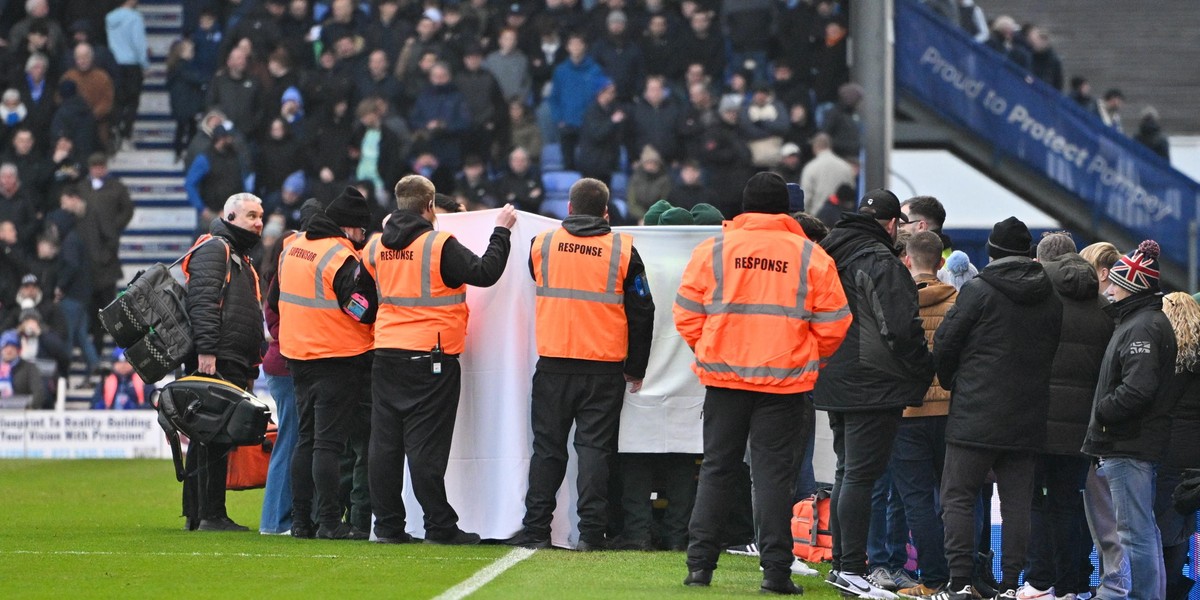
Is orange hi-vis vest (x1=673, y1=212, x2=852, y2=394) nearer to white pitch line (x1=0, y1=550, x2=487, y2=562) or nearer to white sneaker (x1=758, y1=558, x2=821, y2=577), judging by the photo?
white sneaker (x1=758, y1=558, x2=821, y2=577)

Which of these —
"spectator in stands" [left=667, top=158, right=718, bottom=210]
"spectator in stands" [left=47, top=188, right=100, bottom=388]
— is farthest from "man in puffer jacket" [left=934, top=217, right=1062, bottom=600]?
"spectator in stands" [left=47, top=188, right=100, bottom=388]

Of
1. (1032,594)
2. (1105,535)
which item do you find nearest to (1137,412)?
(1105,535)

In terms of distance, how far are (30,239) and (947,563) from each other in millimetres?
15461

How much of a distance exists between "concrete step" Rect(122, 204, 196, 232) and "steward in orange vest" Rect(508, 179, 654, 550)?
13877 millimetres

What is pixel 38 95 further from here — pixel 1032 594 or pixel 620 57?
pixel 1032 594

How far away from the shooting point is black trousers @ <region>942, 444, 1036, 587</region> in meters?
8.15

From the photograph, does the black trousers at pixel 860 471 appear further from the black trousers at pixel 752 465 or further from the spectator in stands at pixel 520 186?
the spectator in stands at pixel 520 186

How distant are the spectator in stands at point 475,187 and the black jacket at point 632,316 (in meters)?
9.95

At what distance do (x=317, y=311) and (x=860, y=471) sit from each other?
142 inches

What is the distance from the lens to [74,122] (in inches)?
869

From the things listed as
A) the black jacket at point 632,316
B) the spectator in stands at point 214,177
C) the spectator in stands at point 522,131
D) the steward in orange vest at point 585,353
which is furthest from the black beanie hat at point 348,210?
the spectator in stands at point 522,131

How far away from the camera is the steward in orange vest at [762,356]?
816 centimetres

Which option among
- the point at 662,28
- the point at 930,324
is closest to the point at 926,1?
the point at 662,28

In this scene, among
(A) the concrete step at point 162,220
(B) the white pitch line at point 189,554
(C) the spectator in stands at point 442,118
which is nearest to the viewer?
(B) the white pitch line at point 189,554
